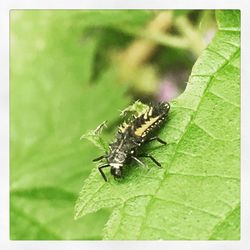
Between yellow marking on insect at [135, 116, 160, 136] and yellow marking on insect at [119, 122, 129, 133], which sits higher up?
yellow marking on insect at [135, 116, 160, 136]

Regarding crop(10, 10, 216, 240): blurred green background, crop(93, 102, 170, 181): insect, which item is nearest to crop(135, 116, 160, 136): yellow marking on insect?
crop(93, 102, 170, 181): insect

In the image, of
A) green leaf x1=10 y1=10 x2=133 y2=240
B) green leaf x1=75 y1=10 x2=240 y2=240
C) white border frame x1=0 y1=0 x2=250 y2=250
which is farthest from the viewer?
green leaf x1=10 y1=10 x2=133 y2=240

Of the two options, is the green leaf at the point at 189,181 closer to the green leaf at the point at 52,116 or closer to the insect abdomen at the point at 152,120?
the insect abdomen at the point at 152,120

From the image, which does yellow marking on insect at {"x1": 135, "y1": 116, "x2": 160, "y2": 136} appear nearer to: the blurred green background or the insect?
the insect

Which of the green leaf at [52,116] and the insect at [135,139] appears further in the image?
the green leaf at [52,116]
